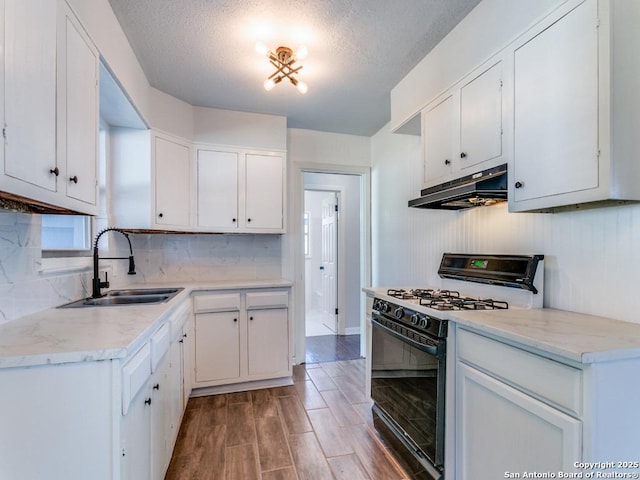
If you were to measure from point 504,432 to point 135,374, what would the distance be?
139 centimetres

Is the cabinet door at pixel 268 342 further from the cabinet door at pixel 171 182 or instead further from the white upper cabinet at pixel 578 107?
the white upper cabinet at pixel 578 107

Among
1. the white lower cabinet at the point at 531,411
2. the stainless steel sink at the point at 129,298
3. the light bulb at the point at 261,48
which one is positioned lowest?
the white lower cabinet at the point at 531,411

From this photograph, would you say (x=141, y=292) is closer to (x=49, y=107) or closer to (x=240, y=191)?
(x=240, y=191)

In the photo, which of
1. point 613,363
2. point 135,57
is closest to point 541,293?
point 613,363

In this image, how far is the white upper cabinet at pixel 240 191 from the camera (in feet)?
9.74

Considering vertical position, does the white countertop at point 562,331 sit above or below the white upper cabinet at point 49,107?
below

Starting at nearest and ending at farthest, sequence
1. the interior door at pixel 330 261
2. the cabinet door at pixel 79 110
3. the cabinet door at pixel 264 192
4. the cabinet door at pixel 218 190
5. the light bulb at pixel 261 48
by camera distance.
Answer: the cabinet door at pixel 79 110 → the light bulb at pixel 261 48 → the cabinet door at pixel 218 190 → the cabinet door at pixel 264 192 → the interior door at pixel 330 261

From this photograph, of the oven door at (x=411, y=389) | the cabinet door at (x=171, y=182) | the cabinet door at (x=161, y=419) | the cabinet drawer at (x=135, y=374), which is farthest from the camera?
the cabinet door at (x=171, y=182)

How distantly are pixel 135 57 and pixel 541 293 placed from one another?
112 inches

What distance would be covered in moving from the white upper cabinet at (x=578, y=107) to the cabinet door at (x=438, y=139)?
450mm

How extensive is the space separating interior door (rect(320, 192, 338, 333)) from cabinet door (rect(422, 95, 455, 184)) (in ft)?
8.90

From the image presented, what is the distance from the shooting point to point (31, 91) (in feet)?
3.53

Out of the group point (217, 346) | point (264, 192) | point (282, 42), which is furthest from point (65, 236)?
point (282, 42)

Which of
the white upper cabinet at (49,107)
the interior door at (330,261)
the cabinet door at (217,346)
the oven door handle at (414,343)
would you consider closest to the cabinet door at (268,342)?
the cabinet door at (217,346)
